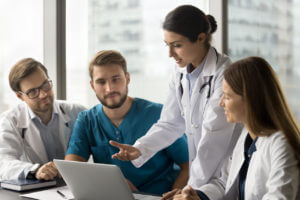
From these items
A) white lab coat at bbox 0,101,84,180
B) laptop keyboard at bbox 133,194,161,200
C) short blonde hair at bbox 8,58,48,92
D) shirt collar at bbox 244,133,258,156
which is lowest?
laptop keyboard at bbox 133,194,161,200

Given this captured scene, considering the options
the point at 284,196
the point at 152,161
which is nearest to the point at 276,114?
the point at 284,196

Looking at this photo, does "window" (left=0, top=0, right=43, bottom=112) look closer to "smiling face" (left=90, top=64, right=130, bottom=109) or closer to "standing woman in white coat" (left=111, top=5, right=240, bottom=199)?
"smiling face" (left=90, top=64, right=130, bottom=109)

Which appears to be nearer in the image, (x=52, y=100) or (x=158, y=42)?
(x=52, y=100)

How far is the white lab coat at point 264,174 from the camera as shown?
4.18ft

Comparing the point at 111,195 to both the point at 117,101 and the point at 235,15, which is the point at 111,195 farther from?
the point at 235,15

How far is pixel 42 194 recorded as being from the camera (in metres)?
1.82

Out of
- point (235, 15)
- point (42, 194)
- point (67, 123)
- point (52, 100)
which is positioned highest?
point (235, 15)

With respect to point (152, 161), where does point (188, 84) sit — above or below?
above

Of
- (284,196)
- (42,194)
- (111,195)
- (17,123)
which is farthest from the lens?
(17,123)

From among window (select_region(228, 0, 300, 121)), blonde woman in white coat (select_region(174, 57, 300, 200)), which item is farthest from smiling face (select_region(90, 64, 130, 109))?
blonde woman in white coat (select_region(174, 57, 300, 200))

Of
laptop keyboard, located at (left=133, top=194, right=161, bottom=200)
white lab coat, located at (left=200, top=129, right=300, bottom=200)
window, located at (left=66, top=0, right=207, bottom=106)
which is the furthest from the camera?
window, located at (left=66, top=0, right=207, bottom=106)

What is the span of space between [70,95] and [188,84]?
1.82 m

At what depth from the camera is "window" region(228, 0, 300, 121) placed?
2.33 metres

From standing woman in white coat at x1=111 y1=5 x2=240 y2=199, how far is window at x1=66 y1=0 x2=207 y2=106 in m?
0.94
